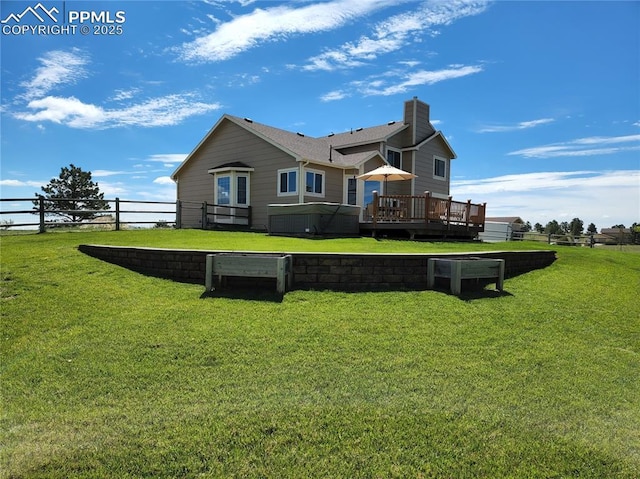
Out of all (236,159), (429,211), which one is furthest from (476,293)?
(236,159)

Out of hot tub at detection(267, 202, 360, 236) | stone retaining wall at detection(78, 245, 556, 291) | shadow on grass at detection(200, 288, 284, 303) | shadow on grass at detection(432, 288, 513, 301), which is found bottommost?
shadow on grass at detection(432, 288, 513, 301)

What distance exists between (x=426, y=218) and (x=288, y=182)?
6.49 meters

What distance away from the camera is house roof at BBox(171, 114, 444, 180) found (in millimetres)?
18969

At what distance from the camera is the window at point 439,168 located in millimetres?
25225

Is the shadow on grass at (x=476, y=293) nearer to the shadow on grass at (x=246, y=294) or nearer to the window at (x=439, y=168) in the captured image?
the shadow on grass at (x=246, y=294)

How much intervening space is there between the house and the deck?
4.65 feet

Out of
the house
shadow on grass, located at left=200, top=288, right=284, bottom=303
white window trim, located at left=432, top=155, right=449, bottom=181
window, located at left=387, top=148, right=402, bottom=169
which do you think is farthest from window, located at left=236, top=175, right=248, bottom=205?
shadow on grass, located at left=200, top=288, right=284, bottom=303

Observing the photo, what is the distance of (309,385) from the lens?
13.1 feet

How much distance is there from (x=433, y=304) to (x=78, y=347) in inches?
186

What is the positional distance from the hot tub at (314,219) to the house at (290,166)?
2701mm

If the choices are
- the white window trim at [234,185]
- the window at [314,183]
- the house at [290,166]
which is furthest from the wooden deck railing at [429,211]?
the white window trim at [234,185]

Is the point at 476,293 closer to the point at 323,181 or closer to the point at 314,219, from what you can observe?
the point at 314,219

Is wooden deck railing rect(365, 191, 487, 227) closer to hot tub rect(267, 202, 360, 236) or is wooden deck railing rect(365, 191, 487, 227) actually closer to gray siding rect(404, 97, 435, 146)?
hot tub rect(267, 202, 360, 236)

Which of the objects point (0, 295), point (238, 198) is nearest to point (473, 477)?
point (0, 295)
